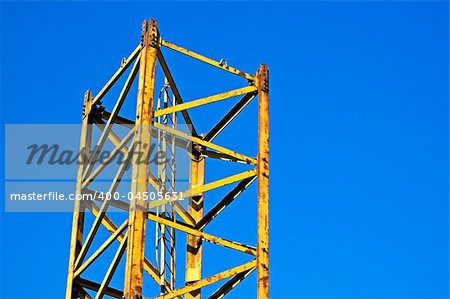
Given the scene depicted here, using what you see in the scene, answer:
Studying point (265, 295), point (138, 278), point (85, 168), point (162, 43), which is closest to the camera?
point (138, 278)

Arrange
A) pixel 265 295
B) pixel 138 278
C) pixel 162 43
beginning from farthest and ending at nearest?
pixel 162 43, pixel 265 295, pixel 138 278

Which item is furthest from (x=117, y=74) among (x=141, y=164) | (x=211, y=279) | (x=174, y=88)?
(x=211, y=279)

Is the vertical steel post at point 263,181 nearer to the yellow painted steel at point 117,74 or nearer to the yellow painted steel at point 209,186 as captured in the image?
the yellow painted steel at point 209,186

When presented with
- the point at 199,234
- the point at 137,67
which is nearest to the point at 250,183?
the point at 199,234

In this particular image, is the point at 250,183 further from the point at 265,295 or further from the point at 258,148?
the point at 265,295

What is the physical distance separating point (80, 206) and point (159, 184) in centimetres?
125

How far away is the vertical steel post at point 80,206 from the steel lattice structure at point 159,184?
2 cm

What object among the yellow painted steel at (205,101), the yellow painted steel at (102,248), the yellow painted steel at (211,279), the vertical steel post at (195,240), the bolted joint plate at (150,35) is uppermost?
the bolted joint plate at (150,35)

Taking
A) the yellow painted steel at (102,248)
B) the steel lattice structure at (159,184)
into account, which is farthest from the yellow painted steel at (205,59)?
the yellow painted steel at (102,248)

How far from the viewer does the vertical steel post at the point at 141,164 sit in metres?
10.8

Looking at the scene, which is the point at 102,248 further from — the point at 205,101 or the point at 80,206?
the point at 205,101

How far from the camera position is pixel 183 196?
39.7ft

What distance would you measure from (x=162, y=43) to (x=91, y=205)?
2714mm

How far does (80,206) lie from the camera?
1304 centimetres
